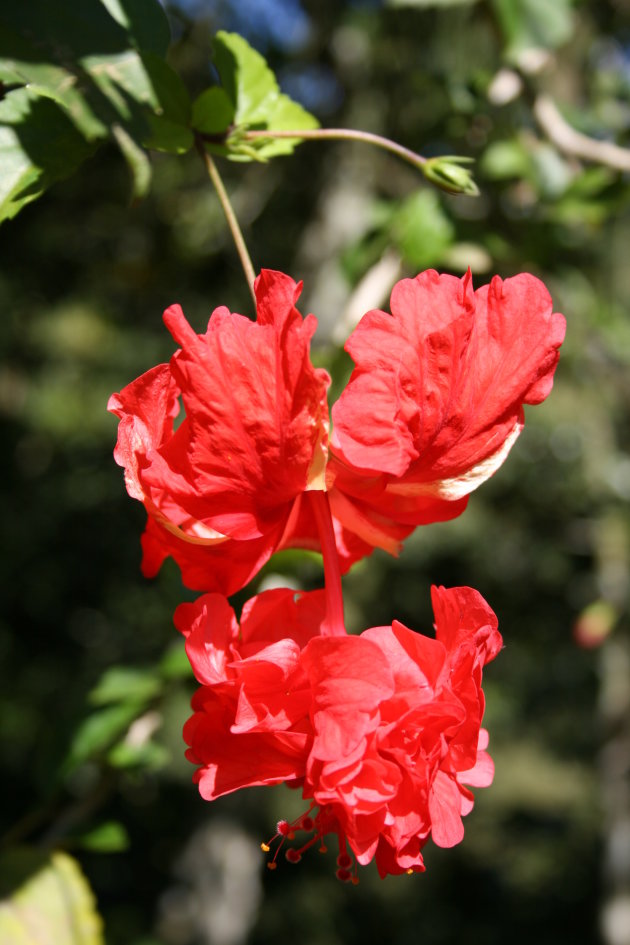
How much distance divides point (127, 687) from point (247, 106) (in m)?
0.77

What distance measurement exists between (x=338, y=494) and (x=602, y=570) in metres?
4.01

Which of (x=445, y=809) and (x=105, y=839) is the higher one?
(x=445, y=809)

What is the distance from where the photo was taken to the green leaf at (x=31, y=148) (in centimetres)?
63

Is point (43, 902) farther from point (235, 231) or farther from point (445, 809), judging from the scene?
point (235, 231)

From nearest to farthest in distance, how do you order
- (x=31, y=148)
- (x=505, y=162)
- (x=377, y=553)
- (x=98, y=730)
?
(x=31, y=148)
(x=98, y=730)
(x=505, y=162)
(x=377, y=553)

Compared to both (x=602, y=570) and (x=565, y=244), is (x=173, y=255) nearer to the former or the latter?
(x=565, y=244)

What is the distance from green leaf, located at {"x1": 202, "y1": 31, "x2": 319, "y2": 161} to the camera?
730 millimetres

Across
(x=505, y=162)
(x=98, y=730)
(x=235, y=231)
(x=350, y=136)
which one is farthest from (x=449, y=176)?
(x=98, y=730)

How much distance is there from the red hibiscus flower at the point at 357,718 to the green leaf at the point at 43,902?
1.80 ft

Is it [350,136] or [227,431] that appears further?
[350,136]

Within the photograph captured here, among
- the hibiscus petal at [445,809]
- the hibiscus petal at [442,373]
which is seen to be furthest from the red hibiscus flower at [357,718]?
the hibiscus petal at [442,373]

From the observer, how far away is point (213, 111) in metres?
0.72

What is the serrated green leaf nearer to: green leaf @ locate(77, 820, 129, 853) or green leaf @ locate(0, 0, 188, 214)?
green leaf @ locate(0, 0, 188, 214)

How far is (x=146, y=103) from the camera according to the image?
2.37 ft
